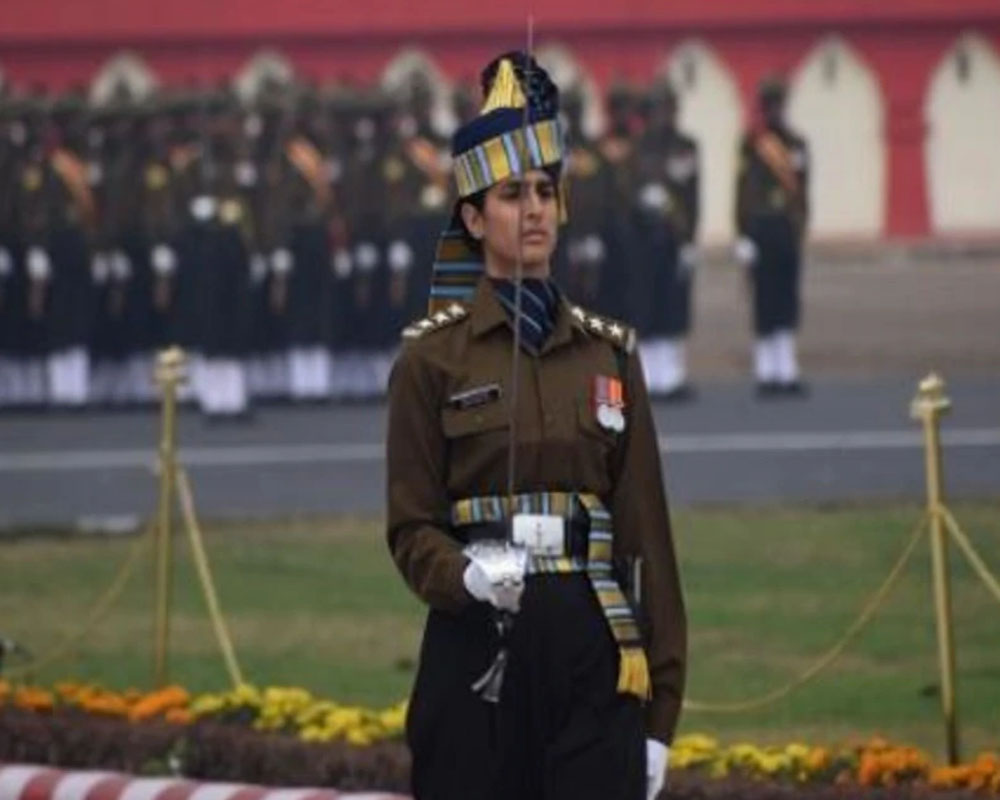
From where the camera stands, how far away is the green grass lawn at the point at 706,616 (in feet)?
41.0

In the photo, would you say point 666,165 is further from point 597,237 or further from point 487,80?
point 487,80

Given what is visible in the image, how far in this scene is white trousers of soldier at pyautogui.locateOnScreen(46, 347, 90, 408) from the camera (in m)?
26.7

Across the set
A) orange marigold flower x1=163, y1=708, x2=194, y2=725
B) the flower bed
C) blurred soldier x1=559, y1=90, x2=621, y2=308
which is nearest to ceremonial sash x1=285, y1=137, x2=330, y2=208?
blurred soldier x1=559, y1=90, x2=621, y2=308

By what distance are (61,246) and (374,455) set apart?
5.34 metres

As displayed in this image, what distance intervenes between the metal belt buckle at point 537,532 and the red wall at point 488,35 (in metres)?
25.8

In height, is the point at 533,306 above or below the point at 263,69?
below

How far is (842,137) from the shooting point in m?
33.9

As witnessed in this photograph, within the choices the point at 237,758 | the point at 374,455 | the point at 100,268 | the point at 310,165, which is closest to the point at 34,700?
the point at 237,758

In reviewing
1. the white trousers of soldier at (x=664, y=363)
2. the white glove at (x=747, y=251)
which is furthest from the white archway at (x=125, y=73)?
the white glove at (x=747, y=251)

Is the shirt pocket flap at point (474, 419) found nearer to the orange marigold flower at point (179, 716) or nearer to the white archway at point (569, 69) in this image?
the orange marigold flower at point (179, 716)

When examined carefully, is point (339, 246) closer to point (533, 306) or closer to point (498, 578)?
point (533, 306)

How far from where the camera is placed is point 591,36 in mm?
33500

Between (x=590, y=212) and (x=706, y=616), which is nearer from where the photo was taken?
(x=706, y=616)

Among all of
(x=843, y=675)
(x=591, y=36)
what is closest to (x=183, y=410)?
(x=591, y=36)
